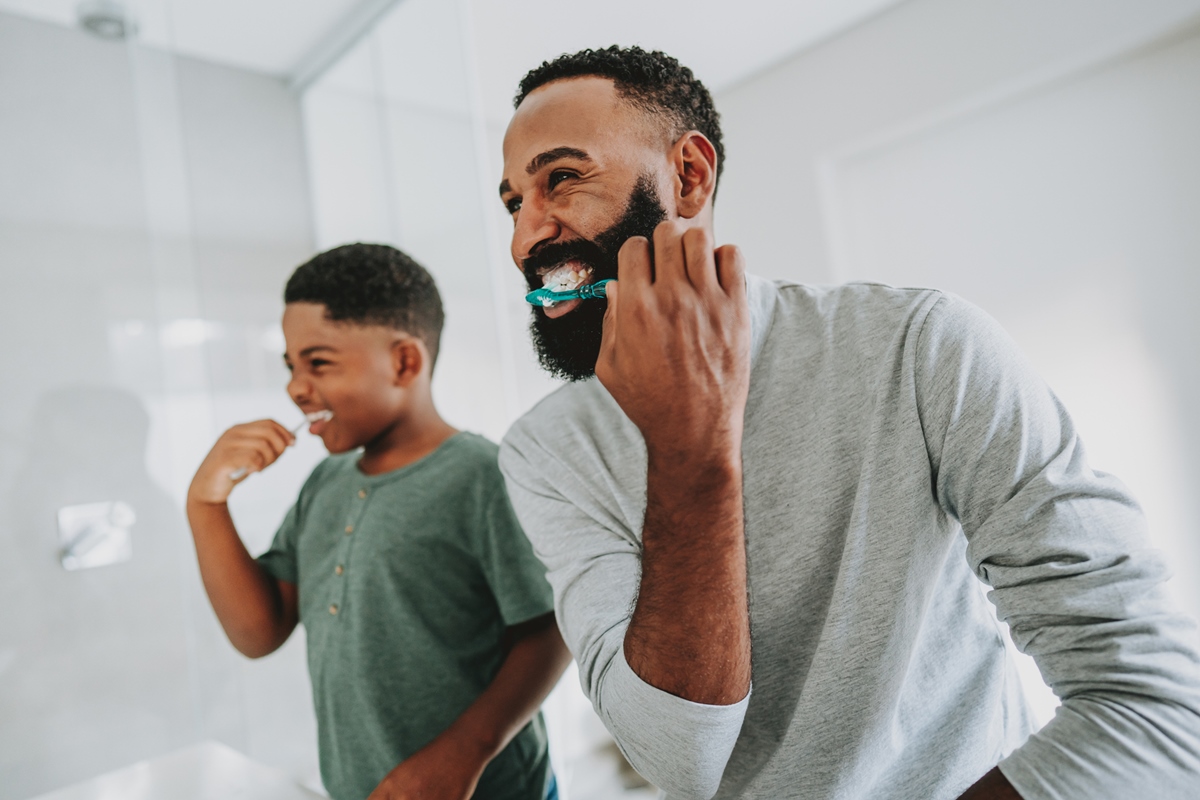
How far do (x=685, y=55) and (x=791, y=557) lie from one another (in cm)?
175

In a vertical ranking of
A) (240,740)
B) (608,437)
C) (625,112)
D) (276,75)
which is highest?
(276,75)

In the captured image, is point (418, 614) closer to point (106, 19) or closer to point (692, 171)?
point (692, 171)

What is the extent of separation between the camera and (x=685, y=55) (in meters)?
1.93

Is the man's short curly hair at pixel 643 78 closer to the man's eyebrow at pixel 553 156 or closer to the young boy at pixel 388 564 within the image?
the man's eyebrow at pixel 553 156

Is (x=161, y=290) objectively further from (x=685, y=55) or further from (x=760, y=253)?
(x=760, y=253)

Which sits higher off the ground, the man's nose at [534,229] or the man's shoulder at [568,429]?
the man's nose at [534,229]

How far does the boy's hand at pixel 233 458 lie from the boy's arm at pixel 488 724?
342 mm

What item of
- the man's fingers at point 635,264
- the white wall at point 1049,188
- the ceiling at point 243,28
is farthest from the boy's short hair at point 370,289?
the white wall at point 1049,188

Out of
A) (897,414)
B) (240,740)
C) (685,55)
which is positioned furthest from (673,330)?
(685,55)

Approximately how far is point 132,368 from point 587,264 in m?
0.82

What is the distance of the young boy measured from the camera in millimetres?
741

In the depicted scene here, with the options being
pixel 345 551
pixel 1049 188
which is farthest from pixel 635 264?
pixel 1049 188

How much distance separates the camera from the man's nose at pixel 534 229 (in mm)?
606

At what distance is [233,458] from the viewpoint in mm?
794
